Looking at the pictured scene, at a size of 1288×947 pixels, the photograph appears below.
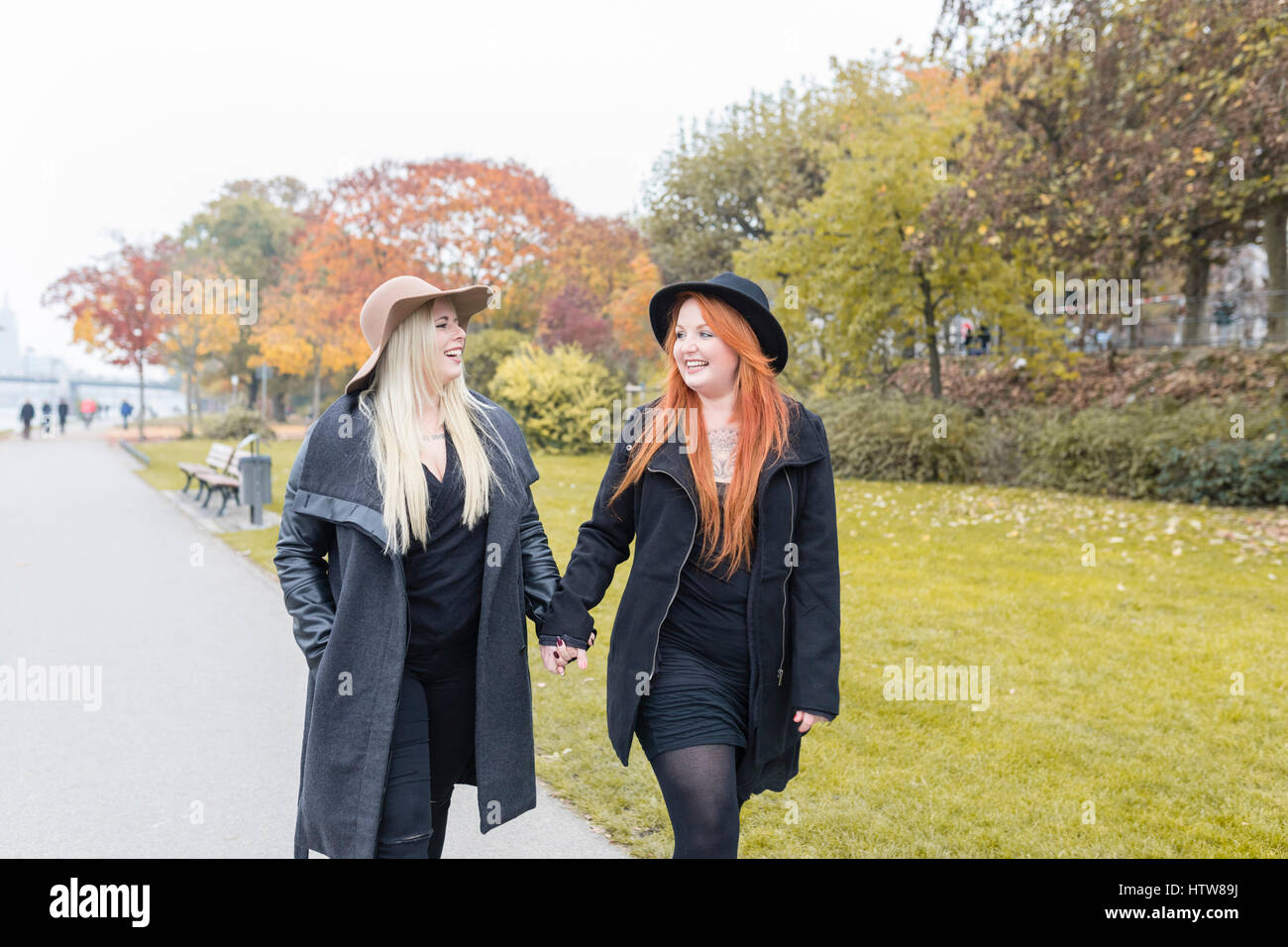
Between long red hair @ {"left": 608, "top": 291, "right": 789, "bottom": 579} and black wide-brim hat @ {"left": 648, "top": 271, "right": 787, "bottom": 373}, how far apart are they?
23 mm

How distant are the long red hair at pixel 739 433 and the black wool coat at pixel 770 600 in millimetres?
34

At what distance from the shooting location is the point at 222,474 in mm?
15461

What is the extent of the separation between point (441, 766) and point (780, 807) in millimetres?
1946

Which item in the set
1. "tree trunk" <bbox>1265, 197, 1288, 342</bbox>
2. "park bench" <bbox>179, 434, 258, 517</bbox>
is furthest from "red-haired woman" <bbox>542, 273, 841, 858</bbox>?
"tree trunk" <bbox>1265, 197, 1288, 342</bbox>

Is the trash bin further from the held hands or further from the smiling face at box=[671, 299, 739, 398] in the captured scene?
the smiling face at box=[671, 299, 739, 398]

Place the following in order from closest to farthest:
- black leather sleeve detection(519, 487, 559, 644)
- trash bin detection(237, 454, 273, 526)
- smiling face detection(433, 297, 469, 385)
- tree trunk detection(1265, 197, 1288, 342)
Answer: smiling face detection(433, 297, 469, 385) → black leather sleeve detection(519, 487, 559, 644) → trash bin detection(237, 454, 273, 526) → tree trunk detection(1265, 197, 1288, 342)

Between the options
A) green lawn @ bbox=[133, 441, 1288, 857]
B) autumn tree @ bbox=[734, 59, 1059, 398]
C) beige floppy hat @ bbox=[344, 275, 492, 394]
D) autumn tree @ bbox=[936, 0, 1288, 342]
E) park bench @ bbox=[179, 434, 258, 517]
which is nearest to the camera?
beige floppy hat @ bbox=[344, 275, 492, 394]

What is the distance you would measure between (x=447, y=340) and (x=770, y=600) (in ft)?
3.94

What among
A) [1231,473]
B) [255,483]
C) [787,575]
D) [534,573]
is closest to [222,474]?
[255,483]

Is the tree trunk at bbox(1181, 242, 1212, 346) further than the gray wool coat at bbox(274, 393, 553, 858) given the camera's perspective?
Yes

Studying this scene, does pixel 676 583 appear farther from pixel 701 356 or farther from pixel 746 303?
pixel 746 303

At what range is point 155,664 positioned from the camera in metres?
6.59

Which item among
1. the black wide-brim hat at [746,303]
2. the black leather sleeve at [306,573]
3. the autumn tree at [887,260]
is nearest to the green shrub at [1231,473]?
the autumn tree at [887,260]

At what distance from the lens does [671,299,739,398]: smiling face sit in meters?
2.90
